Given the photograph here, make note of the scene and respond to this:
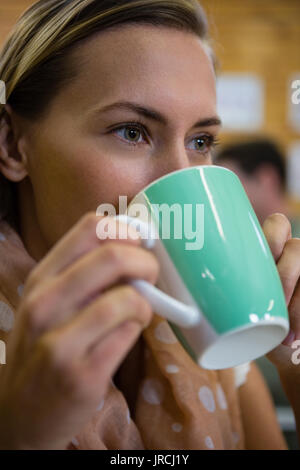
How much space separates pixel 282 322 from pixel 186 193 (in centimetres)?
16

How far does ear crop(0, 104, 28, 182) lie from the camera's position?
2.49 feet

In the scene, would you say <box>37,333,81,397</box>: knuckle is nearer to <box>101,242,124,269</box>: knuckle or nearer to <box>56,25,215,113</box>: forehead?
<box>101,242,124,269</box>: knuckle

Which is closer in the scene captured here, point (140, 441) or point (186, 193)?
point (186, 193)

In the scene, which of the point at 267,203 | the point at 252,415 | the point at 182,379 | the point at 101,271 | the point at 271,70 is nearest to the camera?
the point at 101,271

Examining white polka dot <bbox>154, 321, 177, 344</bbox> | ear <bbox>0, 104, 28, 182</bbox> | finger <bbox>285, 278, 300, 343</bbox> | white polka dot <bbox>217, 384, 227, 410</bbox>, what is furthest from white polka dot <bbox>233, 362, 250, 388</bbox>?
ear <bbox>0, 104, 28, 182</bbox>

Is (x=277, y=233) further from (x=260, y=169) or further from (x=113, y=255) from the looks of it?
(x=260, y=169)

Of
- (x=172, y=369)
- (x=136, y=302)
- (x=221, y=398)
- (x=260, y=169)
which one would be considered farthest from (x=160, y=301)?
(x=260, y=169)

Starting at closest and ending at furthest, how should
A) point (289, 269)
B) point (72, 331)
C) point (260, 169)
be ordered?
point (72, 331)
point (289, 269)
point (260, 169)

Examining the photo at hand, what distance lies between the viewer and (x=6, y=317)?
700 mm

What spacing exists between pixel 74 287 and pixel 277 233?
361 mm

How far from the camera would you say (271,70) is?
2.57m

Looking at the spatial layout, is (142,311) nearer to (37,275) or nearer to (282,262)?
(37,275)

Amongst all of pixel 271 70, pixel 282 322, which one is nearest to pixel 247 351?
pixel 282 322

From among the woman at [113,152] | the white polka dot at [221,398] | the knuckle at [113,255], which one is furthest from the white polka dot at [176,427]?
the knuckle at [113,255]
